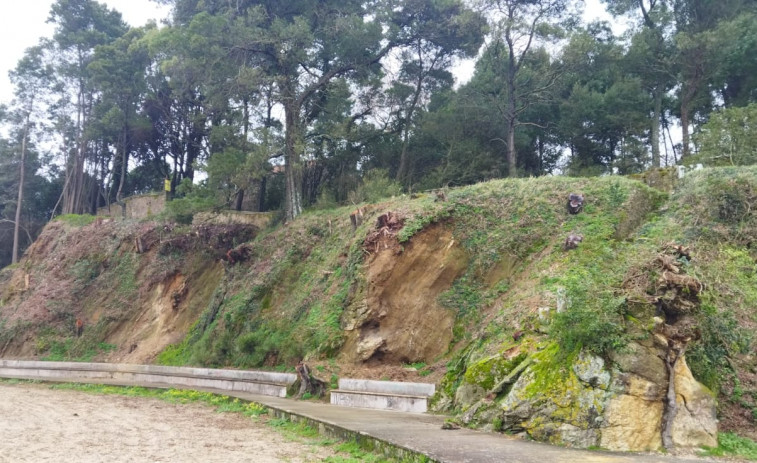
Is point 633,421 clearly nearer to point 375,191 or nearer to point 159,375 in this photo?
point 375,191

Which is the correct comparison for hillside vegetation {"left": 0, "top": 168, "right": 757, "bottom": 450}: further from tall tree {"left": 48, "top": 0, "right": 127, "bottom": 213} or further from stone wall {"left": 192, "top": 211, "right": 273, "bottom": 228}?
tall tree {"left": 48, "top": 0, "right": 127, "bottom": 213}

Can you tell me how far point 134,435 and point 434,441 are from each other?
5539mm

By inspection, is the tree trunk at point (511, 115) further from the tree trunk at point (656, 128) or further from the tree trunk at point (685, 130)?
the tree trunk at point (685, 130)

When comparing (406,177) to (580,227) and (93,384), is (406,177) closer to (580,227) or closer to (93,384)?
(580,227)

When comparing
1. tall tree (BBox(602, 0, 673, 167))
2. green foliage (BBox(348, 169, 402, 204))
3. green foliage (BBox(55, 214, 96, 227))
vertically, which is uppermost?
tall tree (BBox(602, 0, 673, 167))

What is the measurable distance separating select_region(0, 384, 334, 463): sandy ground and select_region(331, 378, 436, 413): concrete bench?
2.04m

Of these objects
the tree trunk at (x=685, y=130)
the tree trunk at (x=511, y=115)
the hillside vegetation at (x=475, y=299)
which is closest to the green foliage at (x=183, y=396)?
the hillside vegetation at (x=475, y=299)

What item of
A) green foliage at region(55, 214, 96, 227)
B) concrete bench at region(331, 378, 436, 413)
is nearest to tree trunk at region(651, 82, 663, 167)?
concrete bench at region(331, 378, 436, 413)

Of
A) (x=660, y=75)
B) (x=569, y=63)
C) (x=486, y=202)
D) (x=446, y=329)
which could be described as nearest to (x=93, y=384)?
(x=446, y=329)

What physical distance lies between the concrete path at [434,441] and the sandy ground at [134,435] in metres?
0.68

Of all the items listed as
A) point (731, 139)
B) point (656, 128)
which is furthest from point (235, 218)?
point (731, 139)

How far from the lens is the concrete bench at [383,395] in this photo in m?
11.2

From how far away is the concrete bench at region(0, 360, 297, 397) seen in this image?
1523 centimetres

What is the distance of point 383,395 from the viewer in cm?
1165
